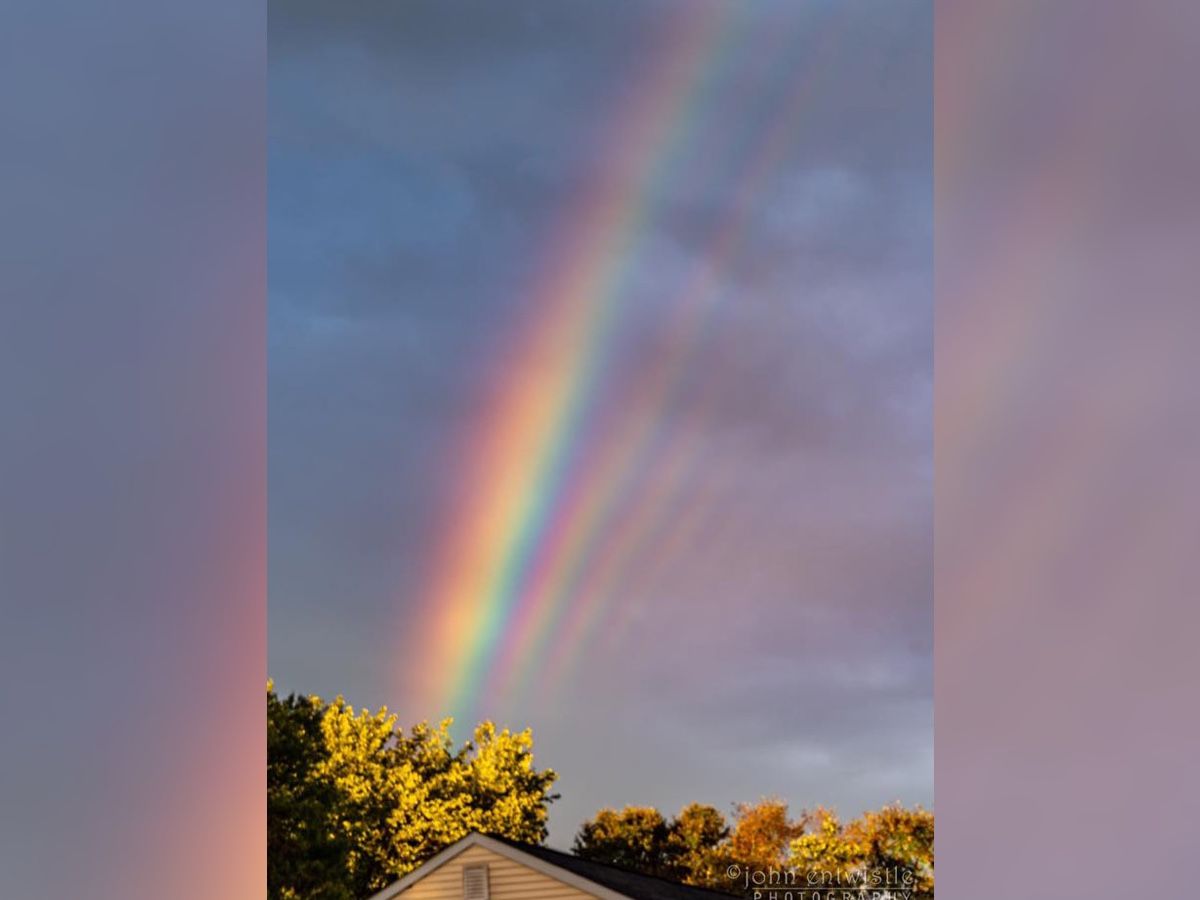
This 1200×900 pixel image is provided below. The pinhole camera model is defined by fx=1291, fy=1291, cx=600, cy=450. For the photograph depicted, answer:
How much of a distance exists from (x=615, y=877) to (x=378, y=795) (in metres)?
5.02

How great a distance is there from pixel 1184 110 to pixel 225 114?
1329 millimetres

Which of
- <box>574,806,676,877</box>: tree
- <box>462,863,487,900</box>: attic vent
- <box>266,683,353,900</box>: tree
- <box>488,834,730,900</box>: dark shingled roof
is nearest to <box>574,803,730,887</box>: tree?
<box>574,806,676,877</box>: tree

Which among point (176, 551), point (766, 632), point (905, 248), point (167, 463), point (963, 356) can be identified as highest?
point (905, 248)

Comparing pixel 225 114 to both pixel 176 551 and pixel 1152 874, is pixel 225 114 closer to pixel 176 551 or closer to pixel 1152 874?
pixel 176 551

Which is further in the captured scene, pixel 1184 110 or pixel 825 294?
pixel 825 294

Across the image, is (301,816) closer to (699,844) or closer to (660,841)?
(660,841)

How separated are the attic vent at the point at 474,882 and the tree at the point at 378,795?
3.45 metres

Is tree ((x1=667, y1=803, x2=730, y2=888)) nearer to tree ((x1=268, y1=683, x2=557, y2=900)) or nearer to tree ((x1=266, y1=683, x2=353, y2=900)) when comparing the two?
tree ((x1=268, y1=683, x2=557, y2=900))

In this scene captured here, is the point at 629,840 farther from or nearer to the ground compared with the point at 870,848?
farther from the ground

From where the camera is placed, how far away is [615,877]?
1107 cm

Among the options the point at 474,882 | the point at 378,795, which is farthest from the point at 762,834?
the point at 378,795

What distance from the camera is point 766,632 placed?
1633cm

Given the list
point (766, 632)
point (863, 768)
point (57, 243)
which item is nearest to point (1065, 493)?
point (57, 243)

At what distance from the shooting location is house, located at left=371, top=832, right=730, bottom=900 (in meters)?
10.8
